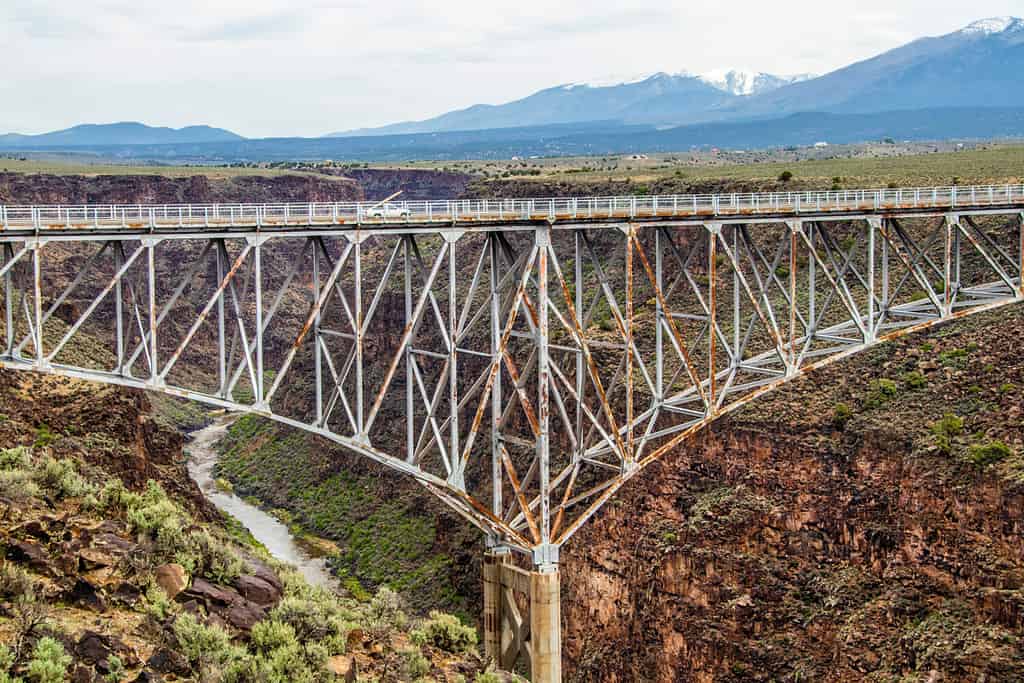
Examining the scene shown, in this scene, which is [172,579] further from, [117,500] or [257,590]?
[117,500]

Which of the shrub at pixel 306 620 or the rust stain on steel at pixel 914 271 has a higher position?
the rust stain on steel at pixel 914 271

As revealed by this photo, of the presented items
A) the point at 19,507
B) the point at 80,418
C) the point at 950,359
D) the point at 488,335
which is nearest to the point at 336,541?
the point at 488,335

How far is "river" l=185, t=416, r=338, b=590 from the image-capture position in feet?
237

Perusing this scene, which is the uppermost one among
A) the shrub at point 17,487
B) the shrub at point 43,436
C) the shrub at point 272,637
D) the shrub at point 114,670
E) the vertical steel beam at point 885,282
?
the vertical steel beam at point 885,282

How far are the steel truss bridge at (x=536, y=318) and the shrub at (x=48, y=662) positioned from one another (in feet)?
31.8

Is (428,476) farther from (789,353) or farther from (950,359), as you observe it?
(950,359)

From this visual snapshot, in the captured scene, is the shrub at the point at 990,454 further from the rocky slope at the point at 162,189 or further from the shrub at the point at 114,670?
the rocky slope at the point at 162,189

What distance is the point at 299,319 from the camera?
113875 mm

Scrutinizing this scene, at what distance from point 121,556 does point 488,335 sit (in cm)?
4426

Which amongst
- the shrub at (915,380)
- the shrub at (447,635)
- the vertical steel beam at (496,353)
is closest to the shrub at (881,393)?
the shrub at (915,380)

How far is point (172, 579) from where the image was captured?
3238cm

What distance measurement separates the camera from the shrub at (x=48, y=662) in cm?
2542

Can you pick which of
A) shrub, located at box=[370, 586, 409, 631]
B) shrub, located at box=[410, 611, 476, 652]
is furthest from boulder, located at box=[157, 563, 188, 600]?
shrub, located at box=[410, 611, 476, 652]

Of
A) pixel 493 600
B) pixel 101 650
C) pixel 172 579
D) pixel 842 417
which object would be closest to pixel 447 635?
pixel 172 579
